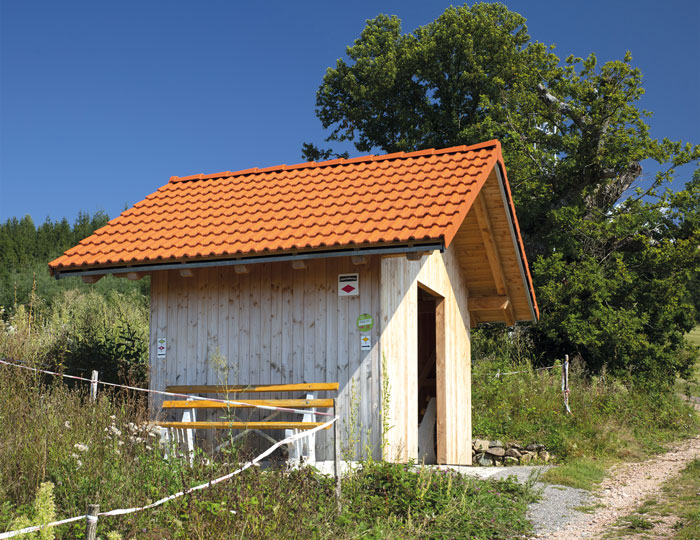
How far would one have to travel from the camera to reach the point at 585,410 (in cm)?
1489

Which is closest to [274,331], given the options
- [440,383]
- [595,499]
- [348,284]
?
[348,284]

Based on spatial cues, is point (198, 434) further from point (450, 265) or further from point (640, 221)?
point (640, 221)

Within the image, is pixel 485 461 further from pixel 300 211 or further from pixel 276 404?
pixel 300 211

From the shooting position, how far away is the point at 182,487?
5418 mm

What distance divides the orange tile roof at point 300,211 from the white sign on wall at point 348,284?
66 centimetres

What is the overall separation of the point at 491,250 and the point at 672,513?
5.02 m

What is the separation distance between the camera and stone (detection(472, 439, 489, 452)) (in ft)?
42.5

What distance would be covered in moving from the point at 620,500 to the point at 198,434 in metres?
5.60

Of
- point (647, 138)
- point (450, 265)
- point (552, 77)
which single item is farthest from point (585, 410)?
point (552, 77)

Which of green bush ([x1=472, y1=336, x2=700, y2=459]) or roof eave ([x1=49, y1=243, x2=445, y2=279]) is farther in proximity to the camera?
green bush ([x1=472, y1=336, x2=700, y2=459])

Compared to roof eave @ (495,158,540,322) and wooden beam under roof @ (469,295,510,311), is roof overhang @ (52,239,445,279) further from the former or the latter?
wooden beam under roof @ (469,295,510,311)

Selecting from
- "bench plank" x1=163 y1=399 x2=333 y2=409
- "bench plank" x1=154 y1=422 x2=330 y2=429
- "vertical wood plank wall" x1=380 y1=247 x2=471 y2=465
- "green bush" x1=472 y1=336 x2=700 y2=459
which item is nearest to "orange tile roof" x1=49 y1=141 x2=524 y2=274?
"vertical wood plank wall" x1=380 y1=247 x2=471 y2=465

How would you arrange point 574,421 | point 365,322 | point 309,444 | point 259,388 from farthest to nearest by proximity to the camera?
point 574,421
point 365,322
point 259,388
point 309,444

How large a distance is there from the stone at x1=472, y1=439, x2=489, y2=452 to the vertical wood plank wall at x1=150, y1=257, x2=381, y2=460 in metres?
5.09
